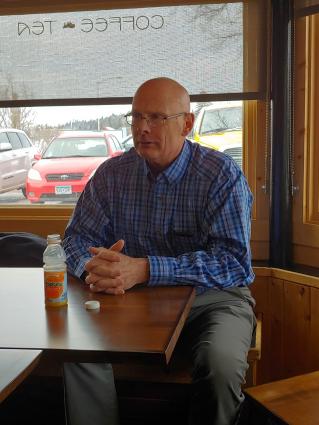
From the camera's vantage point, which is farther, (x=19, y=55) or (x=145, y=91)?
(x=19, y=55)

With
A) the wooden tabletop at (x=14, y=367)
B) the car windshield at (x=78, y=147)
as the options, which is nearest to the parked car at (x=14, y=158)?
the car windshield at (x=78, y=147)

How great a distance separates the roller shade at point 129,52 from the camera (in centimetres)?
266

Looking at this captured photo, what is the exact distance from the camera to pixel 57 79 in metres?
2.89

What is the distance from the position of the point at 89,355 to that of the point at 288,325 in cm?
160

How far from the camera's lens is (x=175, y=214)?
6.84 ft

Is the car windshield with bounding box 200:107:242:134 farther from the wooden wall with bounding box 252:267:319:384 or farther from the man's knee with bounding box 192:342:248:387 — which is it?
the man's knee with bounding box 192:342:248:387

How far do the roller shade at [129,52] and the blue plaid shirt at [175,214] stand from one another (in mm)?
635

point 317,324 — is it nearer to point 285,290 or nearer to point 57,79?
point 285,290

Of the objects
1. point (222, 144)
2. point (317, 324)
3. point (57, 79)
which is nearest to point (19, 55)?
point (57, 79)

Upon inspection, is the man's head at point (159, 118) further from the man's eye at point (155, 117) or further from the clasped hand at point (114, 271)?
the clasped hand at point (114, 271)

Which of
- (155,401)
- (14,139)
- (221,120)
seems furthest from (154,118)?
(14,139)

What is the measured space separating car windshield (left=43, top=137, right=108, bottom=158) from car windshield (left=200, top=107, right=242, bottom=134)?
0.58 meters

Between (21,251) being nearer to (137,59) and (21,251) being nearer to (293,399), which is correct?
(137,59)

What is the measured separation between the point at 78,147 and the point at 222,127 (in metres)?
0.82
